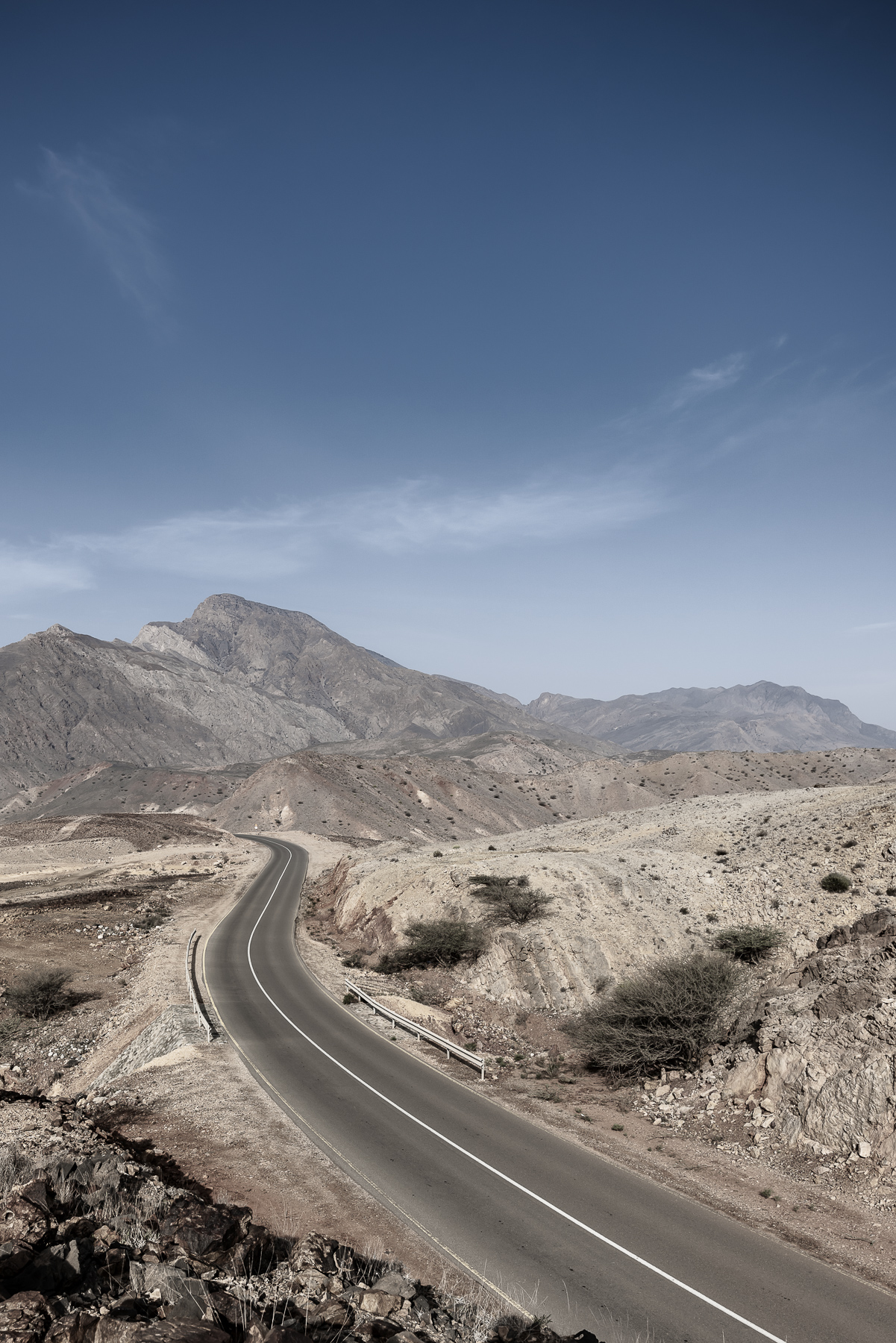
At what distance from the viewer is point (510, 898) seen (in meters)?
34.4

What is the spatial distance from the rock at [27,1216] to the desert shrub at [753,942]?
Answer: 27.0m

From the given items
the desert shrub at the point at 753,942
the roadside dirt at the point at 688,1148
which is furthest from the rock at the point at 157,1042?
the desert shrub at the point at 753,942

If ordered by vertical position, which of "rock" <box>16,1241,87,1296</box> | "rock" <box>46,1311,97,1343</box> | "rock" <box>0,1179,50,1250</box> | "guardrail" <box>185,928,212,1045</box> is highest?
"rock" <box>46,1311,97,1343</box>

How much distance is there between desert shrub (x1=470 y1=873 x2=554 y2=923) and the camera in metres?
33.2

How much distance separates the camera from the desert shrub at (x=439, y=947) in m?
32.5

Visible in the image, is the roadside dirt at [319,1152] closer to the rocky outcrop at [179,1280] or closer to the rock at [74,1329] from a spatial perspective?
the rocky outcrop at [179,1280]

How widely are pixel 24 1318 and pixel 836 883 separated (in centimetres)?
3294

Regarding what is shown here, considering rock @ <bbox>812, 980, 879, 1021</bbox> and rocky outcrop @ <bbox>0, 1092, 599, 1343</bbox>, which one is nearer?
rocky outcrop @ <bbox>0, 1092, 599, 1343</bbox>

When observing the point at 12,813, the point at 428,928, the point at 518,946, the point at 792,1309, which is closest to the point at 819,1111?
the point at 792,1309

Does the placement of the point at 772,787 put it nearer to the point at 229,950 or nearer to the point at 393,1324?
the point at 229,950

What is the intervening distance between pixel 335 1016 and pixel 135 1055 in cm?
734

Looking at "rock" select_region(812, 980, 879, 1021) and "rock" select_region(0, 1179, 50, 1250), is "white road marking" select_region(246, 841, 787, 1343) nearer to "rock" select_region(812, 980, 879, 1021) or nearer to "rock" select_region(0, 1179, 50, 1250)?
"rock" select_region(812, 980, 879, 1021)

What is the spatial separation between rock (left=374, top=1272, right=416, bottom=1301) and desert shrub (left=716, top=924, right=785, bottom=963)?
2329 centimetres

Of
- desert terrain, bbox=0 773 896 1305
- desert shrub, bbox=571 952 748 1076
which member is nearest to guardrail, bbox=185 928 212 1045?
desert terrain, bbox=0 773 896 1305
